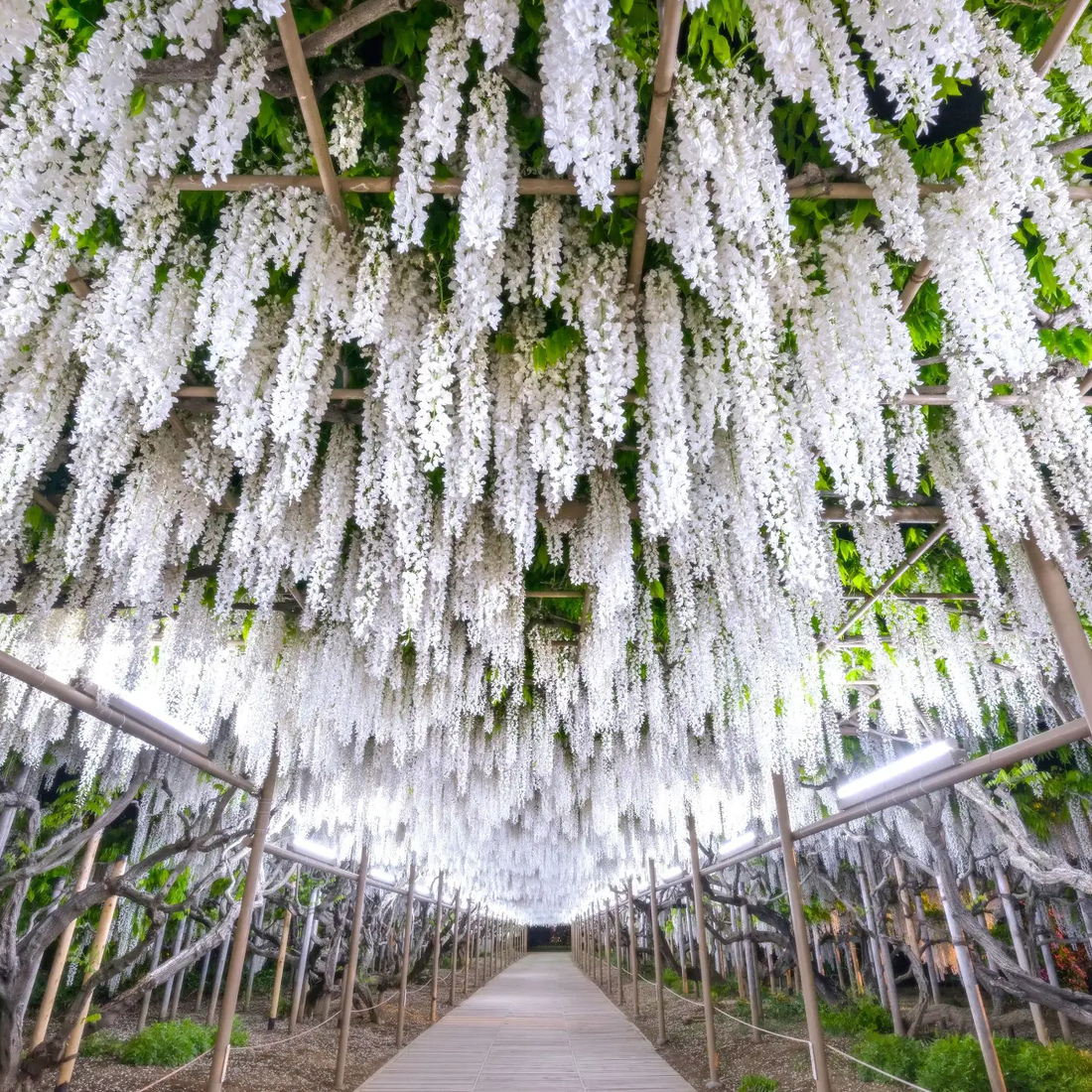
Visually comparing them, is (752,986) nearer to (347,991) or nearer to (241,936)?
(347,991)

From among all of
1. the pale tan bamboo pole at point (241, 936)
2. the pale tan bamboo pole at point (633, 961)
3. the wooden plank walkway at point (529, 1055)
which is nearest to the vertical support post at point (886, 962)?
the wooden plank walkway at point (529, 1055)

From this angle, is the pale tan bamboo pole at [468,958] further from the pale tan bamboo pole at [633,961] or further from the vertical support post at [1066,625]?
the vertical support post at [1066,625]

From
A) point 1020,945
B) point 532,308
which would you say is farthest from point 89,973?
point 1020,945

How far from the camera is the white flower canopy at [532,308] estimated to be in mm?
2143

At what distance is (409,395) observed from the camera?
10.3 feet

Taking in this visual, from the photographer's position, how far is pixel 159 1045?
278 inches

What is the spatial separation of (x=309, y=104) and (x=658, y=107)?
1099mm

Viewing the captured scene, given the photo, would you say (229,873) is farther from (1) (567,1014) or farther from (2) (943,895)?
(2) (943,895)

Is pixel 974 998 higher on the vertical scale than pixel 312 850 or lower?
lower

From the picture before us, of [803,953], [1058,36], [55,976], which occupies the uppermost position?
[1058,36]

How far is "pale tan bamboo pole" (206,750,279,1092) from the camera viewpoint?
15.5 feet

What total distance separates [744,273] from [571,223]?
77cm

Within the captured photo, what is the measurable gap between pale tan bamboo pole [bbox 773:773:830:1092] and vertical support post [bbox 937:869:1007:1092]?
0.99m

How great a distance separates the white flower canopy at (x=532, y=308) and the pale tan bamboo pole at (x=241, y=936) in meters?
1.51
